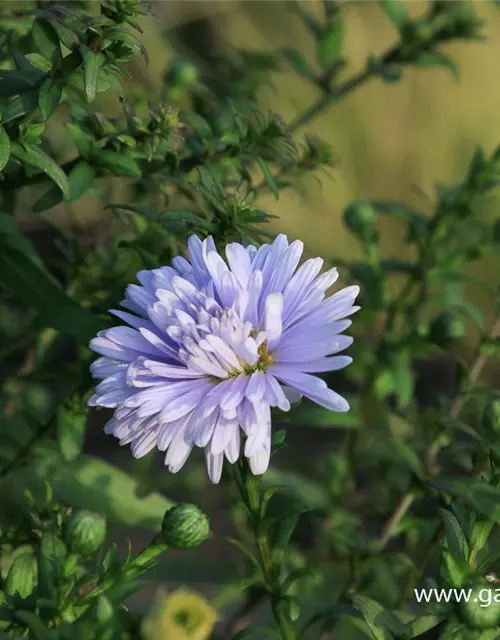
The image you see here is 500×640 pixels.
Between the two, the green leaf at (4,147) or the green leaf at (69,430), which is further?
the green leaf at (69,430)

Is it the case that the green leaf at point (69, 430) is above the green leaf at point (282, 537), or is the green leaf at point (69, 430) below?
below

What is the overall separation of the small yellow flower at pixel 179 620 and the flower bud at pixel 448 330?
1.08 feet

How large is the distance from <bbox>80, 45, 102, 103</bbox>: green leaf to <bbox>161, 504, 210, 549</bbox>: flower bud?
0.24m

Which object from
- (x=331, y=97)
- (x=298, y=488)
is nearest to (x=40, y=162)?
(x=331, y=97)

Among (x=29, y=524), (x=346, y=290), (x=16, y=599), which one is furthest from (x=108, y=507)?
(x=346, y=290)

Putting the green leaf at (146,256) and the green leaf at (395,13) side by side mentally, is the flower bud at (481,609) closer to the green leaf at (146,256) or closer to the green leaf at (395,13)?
the green leaf at (146,256)

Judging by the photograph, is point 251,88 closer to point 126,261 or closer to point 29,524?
point 126,261

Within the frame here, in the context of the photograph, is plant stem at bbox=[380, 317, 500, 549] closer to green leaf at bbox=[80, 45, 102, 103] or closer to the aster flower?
the aster flower

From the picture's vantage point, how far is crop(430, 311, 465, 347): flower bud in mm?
681

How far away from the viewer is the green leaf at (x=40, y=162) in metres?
0.50

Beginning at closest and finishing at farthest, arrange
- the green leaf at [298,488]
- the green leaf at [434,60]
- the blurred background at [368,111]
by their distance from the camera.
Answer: the green leaf at [434,60] < the green leaf at [298,488] < the blurred background at [368,111]

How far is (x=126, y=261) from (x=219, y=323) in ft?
0.88

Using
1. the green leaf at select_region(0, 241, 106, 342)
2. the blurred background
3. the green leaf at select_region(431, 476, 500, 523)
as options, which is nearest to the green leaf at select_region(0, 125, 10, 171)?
the green leaf at select_region(0, 241, 106, 342)

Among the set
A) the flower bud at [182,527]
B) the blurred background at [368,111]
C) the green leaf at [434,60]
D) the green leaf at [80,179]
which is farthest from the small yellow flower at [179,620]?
the blurred background at [368,111]
